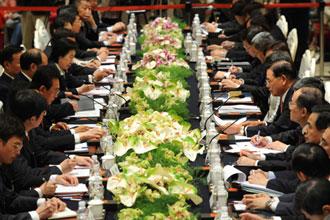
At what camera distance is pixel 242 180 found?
5.54 metres

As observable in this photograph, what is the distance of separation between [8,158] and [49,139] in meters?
1.14

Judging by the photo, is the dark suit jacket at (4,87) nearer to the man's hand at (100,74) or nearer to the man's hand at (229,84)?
the man's hand at (100,74)

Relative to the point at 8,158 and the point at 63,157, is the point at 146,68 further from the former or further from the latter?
the point at 8,158

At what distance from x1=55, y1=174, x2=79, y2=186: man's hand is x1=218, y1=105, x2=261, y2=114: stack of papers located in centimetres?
198

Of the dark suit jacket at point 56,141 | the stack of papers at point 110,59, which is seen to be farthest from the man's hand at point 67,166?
the stack of papers at point 110,59

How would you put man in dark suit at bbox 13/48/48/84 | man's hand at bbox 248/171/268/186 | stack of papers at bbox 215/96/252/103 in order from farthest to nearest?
man in dark suit at bbox 13/48/48/84
stack of papers at bbox 215/96/252/103
man's hand at bbox 248/171/268/186

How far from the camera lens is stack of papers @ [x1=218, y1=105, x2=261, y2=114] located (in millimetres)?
7281

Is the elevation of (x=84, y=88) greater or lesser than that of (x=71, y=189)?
greater

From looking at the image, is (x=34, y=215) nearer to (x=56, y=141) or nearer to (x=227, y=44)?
(x=56, y=141)

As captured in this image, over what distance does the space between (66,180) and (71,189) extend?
0.32 feet

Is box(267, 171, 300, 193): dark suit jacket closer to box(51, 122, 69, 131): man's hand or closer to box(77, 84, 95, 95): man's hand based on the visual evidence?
box(51, 122, 69, 131): man's hand

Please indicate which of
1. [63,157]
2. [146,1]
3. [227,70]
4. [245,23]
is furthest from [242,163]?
[146,1]

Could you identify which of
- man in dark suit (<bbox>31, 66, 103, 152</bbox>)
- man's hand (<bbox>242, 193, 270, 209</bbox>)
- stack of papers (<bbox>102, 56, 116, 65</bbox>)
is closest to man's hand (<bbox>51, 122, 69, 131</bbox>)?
man in dark suit (<bbox>31, 66, 103, 152</bbox>)

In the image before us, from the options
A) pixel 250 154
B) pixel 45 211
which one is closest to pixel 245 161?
pixel 250 154
